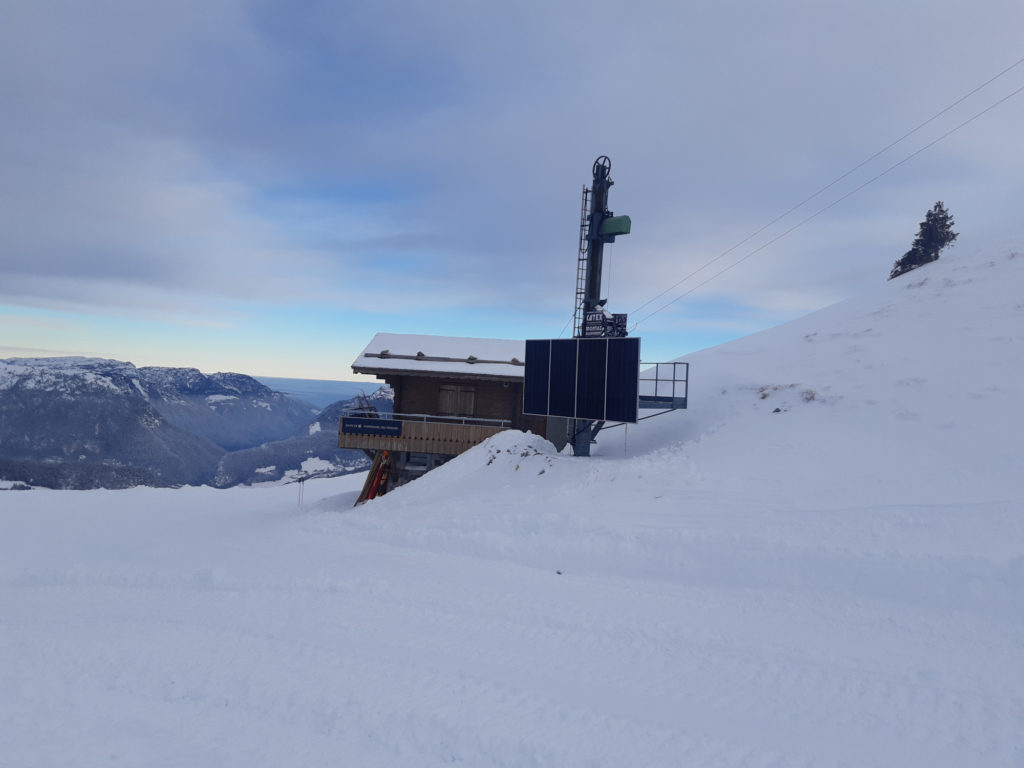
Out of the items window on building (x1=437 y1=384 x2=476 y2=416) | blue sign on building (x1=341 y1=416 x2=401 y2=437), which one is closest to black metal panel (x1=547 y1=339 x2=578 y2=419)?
window on building (x1=437 y1=384 x2=476 y2=416)

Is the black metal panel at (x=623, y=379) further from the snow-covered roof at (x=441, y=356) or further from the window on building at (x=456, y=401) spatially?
the window on building at (x=456, y=401)

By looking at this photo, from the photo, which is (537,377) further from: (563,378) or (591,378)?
(591,378)

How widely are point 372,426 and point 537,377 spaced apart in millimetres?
8089

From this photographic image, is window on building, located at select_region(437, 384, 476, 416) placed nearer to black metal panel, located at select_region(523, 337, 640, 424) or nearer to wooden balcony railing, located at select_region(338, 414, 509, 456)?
wooden balcony railing, located at select_region(338, 414, 509, 456)

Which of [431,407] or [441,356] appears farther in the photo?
[441,356]

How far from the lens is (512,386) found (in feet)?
86.9

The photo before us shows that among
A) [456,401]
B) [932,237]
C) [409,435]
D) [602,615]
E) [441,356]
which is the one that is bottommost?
[602,615]

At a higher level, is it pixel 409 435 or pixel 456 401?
pixel 456 401

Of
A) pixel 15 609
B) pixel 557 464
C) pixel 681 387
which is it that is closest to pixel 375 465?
pixel 557 464

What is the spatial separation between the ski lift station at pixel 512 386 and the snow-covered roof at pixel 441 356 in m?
0.05

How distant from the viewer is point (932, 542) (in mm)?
9758

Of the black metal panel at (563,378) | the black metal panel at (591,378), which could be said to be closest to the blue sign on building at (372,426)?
the black metal panel at (563,378)

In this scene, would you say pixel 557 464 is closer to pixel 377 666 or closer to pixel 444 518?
pixel 444 518

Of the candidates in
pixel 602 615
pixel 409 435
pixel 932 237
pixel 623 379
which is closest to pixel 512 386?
pixel 409 435
